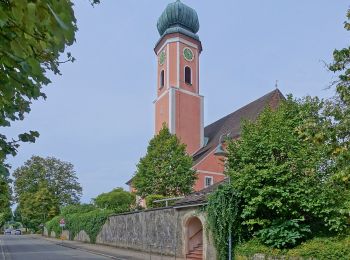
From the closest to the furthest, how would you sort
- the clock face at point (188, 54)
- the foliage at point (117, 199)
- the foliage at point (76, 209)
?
the foliage at point (117, 199), the clock face at point (188, 54), the foliage at point (76, 209)

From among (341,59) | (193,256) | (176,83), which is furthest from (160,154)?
(341,59)

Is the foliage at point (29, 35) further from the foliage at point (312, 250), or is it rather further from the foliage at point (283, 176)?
the foliage at point (283, 176)

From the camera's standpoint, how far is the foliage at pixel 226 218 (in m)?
19.2

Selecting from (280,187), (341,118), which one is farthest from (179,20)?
(341,118)

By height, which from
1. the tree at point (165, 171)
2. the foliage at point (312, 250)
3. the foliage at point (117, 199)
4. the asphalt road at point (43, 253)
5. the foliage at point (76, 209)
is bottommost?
the asphalt road at point (43, 253)

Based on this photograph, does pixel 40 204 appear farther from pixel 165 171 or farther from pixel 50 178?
pixel 165 171

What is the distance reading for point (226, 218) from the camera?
1927 cm

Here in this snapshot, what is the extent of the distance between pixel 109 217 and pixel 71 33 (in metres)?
39.6

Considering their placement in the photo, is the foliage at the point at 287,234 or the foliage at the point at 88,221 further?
the foliage at the point at 88,221

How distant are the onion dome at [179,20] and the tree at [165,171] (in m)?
18.6

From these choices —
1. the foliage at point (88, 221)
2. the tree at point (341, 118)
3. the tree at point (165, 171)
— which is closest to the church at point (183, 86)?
the tree at point (165, 171)

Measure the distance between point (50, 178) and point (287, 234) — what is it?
69492 millimetres

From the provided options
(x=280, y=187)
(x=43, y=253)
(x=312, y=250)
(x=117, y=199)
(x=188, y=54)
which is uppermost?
(x=188, y=54)

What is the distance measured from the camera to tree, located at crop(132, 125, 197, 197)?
3978 centimetres
